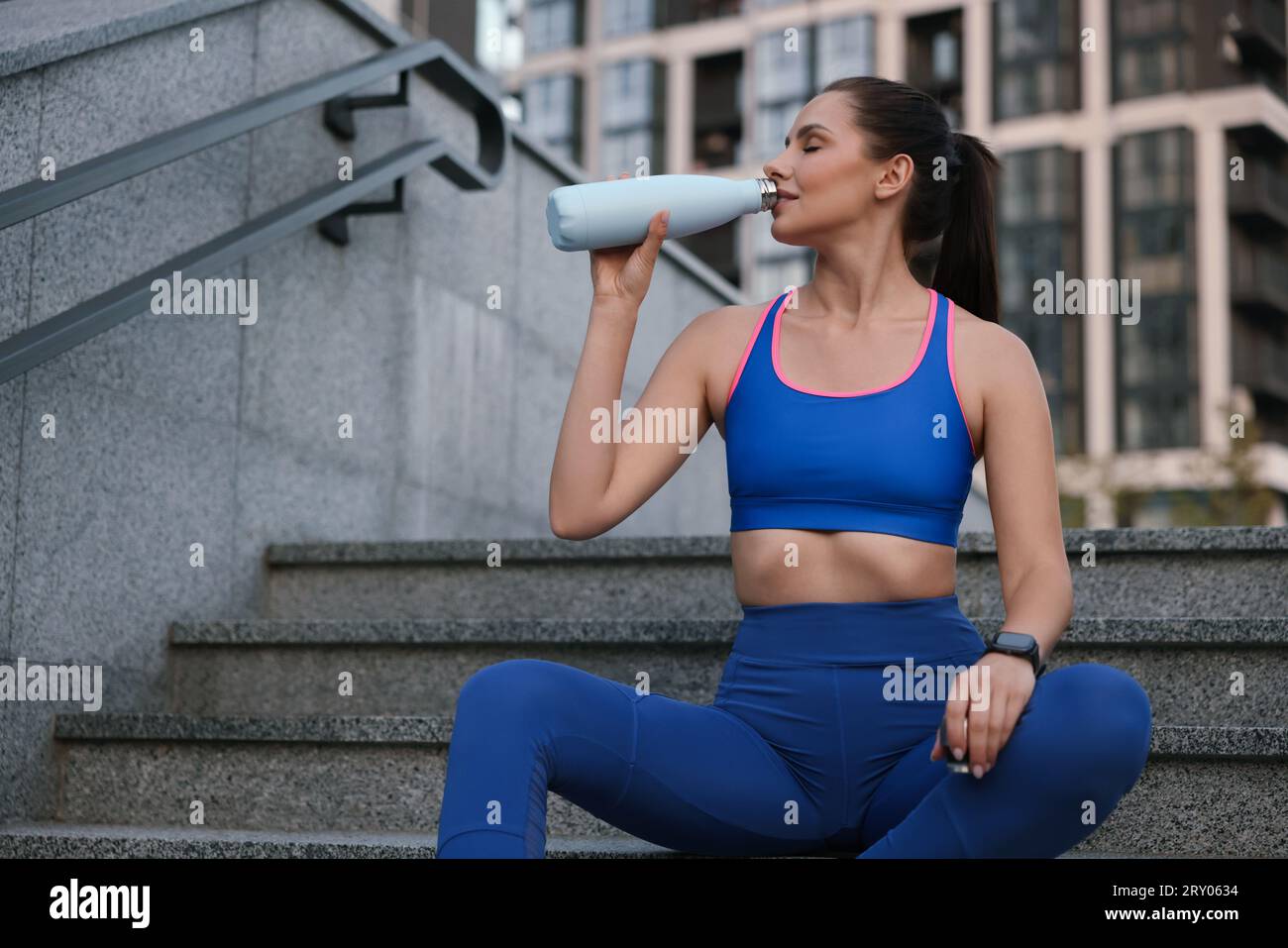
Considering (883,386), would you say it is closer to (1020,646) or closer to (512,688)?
(1020,646)

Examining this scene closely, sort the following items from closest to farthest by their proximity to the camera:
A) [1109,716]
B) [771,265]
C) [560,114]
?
[1109,716] → [771,265] → [560,114]

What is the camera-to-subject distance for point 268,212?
413 centimetres

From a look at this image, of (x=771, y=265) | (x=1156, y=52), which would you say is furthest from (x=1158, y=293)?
(x=771, y=265)

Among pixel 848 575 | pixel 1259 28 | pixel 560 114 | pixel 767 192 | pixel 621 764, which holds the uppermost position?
pixel 1259 28

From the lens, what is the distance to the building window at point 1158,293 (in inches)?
1388

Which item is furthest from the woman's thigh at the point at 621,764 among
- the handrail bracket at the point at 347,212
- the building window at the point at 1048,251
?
the building window at the point at 1048,251

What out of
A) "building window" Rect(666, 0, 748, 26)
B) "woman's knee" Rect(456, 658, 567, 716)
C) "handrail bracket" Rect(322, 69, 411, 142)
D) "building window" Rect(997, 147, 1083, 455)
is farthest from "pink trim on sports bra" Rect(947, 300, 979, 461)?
"building window" Rect(666, 0, 748, 26)

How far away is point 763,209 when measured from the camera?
2.45 meters

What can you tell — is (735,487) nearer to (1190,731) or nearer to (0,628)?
(1190,731)

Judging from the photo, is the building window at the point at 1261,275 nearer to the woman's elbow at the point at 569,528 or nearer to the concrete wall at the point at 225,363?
the concrete wall at the point at 225,363

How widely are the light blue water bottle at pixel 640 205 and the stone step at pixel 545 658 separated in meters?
1.16

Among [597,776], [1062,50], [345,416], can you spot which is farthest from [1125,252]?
[597,776]

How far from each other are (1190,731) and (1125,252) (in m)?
35.5

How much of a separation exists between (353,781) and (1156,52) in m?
36.6
